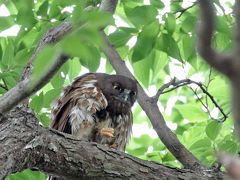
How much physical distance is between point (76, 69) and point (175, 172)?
1824 mm

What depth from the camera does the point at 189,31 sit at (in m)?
3.79

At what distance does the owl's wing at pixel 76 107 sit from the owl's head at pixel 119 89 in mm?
214

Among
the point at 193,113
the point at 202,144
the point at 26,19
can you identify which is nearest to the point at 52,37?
the point at 26,19

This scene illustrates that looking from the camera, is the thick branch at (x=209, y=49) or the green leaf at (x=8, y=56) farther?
the green leaf at (x=8, y=56)

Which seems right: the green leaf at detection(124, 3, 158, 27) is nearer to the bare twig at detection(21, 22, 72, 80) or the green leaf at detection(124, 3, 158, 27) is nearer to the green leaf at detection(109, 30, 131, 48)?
the green leaf at detection(109, 30, 131, 48)

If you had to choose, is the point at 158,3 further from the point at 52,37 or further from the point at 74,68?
the point at 52,37

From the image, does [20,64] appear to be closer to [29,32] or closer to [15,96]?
[29,32]

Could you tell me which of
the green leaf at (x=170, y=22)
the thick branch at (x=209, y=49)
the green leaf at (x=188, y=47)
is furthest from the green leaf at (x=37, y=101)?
the thick branch at (x=209, y=49)

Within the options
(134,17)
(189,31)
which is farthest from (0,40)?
(189,31)

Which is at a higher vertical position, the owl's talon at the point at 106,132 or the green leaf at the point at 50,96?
the green leaf at the point at 50,96

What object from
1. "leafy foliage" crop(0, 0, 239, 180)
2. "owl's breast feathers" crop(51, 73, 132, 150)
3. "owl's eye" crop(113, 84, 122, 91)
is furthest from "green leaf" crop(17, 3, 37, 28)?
"owl's eye" crop(113, 84, 122, 91)

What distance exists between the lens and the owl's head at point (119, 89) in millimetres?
4422

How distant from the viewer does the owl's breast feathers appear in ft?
13.0

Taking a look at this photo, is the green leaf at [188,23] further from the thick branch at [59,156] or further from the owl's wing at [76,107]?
the thick branch at [59,156]
